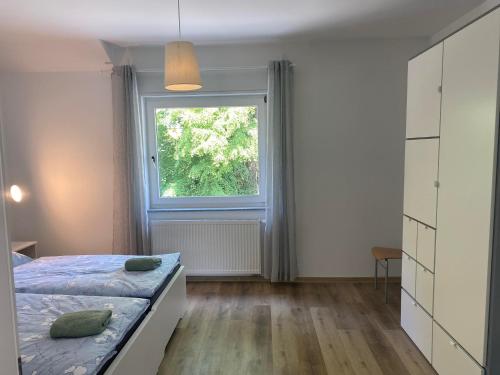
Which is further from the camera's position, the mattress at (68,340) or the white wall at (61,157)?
the white wall at (61,157)

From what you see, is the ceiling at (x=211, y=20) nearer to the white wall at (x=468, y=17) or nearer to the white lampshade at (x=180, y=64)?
the white wall at (x=468, y=17)

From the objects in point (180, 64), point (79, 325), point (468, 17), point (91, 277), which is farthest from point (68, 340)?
point (468, 17)

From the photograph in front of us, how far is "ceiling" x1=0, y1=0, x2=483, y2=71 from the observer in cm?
279

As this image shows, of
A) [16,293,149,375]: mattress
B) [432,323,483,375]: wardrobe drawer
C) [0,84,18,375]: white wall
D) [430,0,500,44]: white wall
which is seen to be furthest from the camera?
[430,0,500,44]: white wall

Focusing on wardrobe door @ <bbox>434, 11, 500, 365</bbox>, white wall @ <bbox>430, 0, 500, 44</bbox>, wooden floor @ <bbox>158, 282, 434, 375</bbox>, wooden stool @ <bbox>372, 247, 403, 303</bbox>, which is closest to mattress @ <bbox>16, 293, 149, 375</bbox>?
wooden floor @ <bbox>158, 282, 434, 375</bbox>

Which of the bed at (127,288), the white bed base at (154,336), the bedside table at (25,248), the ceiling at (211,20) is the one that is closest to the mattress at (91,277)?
the bed at (127,288)

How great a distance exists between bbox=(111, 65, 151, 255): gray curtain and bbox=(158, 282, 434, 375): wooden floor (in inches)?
35.5

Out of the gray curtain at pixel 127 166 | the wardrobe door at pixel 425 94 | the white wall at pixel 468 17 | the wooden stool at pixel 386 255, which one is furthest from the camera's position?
the gray curtain at pixel 127 166

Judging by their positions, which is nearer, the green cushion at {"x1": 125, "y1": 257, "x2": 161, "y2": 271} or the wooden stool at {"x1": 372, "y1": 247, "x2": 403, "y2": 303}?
the green cushion at {"x1": 125, "y1": 257, "x2": 161, "y2": 271}

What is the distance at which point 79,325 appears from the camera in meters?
1.82

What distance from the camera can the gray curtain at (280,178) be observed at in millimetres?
3730

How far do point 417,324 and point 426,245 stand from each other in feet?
1.98

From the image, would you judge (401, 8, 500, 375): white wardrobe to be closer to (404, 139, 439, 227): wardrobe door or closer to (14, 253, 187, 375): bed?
(404, 139, 439, 227): wardrobe door

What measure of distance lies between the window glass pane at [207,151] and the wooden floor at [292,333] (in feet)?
3.67
